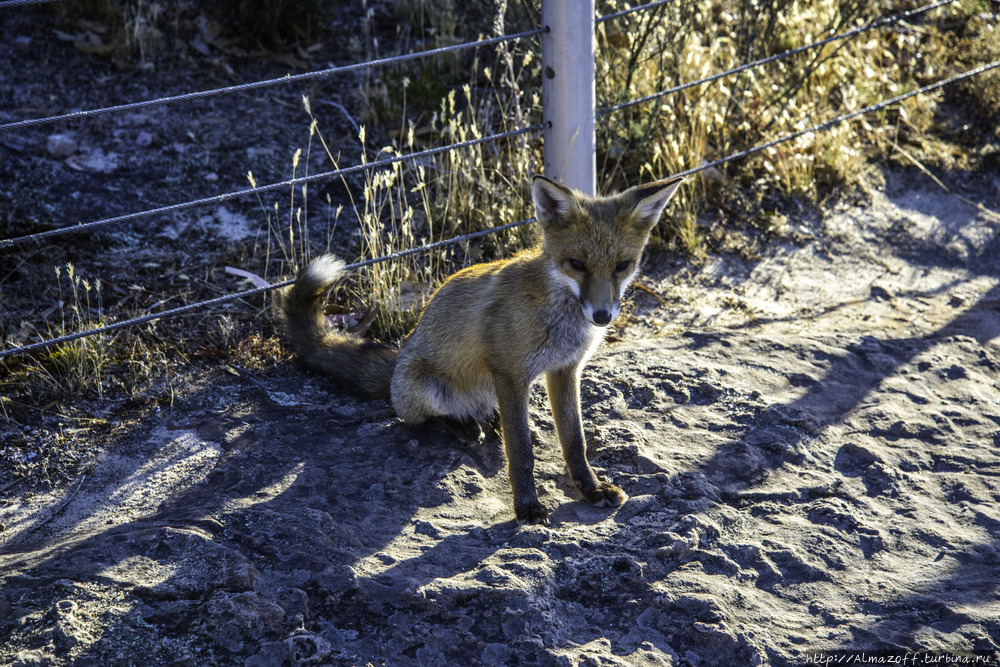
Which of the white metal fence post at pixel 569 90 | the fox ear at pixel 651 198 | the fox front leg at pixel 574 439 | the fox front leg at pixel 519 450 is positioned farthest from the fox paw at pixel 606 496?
the white metal fence post at pixel 569 90

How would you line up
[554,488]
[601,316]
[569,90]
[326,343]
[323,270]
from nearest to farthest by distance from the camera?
[601,316] → [554,488] → [323,270] → [326,343] → [569,90]

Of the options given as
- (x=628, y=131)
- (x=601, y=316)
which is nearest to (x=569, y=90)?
(x=628, y=131)

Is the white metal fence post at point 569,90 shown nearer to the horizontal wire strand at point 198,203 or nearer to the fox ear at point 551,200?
the horizontal wire strand at point 198,203

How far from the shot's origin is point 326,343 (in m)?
4.09

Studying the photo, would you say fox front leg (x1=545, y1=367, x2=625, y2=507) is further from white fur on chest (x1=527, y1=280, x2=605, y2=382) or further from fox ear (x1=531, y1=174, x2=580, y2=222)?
fox ear (x1=531, y1=174, x2=580, y2=222)

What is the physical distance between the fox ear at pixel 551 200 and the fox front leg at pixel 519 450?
719 millimetres

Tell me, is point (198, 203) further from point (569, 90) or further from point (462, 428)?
point (569, 90)

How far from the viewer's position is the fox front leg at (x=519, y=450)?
126 inches

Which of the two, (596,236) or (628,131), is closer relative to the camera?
(596,236)

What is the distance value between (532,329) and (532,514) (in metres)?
0.77

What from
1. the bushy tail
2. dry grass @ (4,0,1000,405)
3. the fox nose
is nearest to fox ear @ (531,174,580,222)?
the fox nose

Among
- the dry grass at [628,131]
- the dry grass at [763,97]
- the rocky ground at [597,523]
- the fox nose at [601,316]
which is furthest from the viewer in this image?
the dry grass at [763,97]

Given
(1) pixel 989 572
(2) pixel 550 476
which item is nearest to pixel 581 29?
(2) pixel 550 476

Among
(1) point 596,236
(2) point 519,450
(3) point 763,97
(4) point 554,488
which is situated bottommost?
(4) point 554,488
